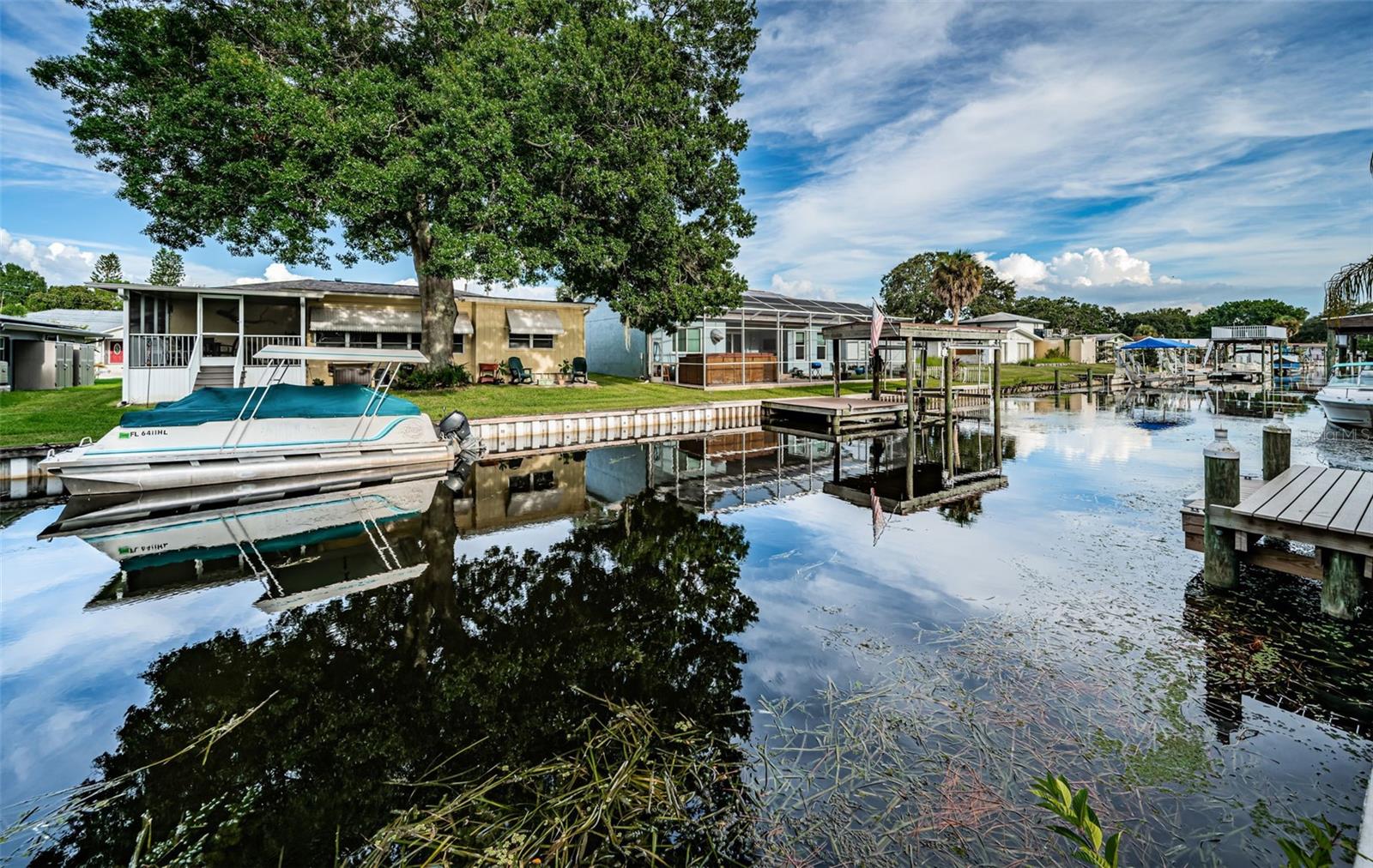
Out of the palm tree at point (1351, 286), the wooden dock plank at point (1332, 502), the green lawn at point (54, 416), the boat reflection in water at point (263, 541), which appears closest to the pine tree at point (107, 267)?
the green lawn at point (54, 416)

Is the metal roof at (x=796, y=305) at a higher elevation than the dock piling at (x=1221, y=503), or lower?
higher

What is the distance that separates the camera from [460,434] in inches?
541

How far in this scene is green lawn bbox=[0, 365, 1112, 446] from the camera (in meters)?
12.9

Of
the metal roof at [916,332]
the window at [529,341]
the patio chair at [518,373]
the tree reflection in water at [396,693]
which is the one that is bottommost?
the tree reflection in water at [396,693]

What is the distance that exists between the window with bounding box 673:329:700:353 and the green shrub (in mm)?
9991

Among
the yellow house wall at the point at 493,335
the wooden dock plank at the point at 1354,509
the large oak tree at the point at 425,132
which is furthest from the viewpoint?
the yellow house wall at the point at 493,335

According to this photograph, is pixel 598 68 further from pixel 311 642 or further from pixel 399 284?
pixel 311 642

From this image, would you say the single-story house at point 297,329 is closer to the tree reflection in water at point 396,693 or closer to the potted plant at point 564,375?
the potted plant at point 564,375

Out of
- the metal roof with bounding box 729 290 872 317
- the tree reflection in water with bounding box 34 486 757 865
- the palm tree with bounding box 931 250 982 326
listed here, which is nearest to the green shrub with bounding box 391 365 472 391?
the metal roof with bounding box 729 290 872 317

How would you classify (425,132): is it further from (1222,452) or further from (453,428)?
(1222,452)

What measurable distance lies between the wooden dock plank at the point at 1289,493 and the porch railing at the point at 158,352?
75.8 feet

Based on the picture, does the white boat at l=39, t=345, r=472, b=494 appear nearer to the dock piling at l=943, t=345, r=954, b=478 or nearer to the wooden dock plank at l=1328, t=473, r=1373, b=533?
the dock piling at l=943, t=345, r=954, b=478

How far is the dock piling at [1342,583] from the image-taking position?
471 cm

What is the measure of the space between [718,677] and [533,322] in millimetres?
21225
